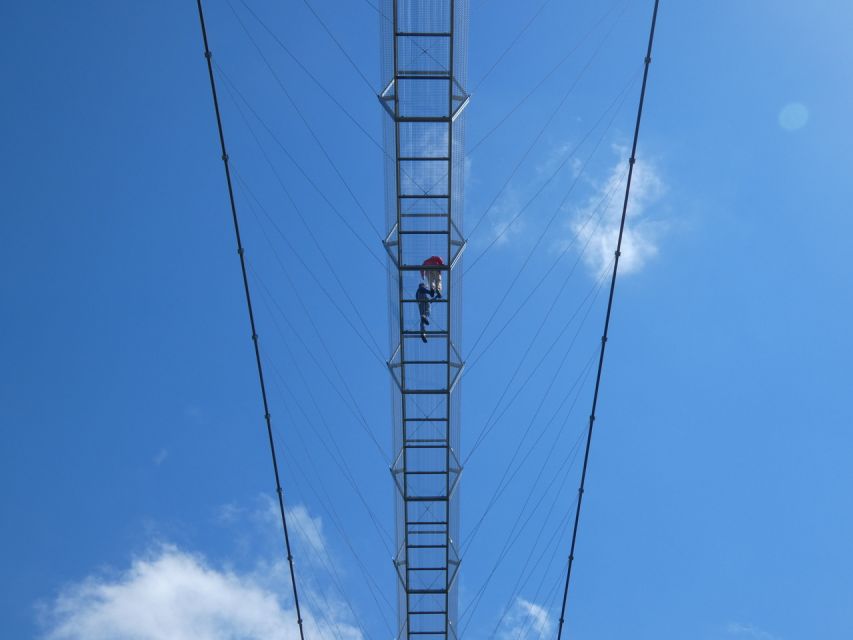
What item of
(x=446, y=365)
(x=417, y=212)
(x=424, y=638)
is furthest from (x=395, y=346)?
(x=424, y=638)

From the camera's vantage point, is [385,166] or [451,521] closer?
[385,166]

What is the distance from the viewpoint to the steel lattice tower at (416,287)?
780 inches

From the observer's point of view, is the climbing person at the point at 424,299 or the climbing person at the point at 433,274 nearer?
the climbing person at the point at 433,274

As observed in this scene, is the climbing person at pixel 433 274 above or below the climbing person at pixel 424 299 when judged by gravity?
above

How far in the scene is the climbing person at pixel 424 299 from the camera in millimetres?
21078

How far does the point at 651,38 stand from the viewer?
773 inches

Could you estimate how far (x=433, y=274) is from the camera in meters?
21.0

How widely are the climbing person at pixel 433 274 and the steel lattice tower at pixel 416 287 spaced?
0.32ft

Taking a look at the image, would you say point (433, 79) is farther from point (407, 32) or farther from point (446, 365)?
point (446, 365)

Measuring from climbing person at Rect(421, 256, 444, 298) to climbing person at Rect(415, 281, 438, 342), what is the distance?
6 centimetres

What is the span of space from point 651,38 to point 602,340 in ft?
16.7

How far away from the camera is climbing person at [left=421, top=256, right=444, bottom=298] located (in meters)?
20.9

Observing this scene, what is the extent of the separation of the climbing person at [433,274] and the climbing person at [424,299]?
60 mm

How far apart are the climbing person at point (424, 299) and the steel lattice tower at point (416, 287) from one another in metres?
0.15
